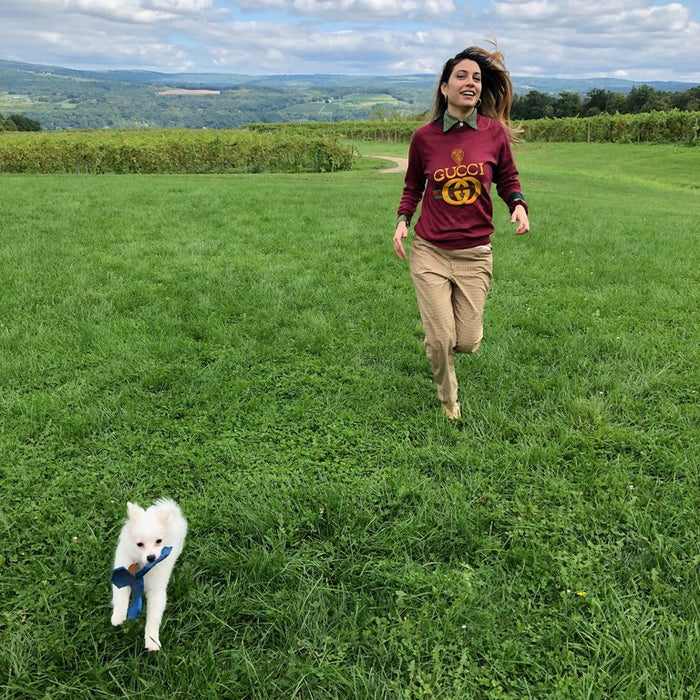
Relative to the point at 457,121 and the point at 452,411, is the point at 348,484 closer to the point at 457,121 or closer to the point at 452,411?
the point at 452,411

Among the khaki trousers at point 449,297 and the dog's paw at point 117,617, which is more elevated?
the khaki trousers at point 449,297

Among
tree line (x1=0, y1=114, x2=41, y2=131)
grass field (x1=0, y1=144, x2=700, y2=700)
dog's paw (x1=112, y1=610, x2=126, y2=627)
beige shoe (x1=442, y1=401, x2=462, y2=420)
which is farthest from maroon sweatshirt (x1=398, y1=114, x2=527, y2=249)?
tree line (x1=0, y1=114, x2=41, y2=131)

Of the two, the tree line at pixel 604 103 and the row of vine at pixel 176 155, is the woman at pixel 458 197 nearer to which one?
the row of vine at pixel 176 155

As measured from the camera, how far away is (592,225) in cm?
1086

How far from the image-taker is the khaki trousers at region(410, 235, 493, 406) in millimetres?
3938

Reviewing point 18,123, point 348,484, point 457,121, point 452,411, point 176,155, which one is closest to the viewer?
point 348,484

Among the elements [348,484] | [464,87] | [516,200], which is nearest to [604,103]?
[516,200]

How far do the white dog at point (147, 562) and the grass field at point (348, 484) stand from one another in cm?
18

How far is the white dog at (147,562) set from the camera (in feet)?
6.93

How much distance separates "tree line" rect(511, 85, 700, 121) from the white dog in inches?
2809

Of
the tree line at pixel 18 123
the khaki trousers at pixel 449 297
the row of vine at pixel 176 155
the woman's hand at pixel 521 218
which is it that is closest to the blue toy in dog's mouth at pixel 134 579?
the khaki trousers at pixel 449 297

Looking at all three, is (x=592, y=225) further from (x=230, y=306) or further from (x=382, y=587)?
(x=382, y=587)

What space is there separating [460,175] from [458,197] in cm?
15

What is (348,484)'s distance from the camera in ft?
11.1
